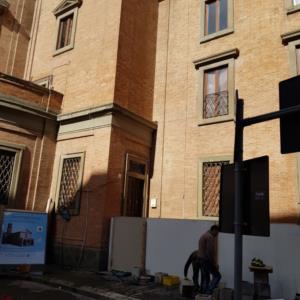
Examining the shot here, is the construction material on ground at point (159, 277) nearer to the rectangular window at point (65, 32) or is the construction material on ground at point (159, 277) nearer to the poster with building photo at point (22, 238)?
the poster with building photo at point (22, 238)

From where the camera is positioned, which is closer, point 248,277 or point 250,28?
point 248,277

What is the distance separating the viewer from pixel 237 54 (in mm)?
13172

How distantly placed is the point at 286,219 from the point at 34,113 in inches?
364

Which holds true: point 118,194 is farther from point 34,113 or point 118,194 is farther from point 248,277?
point 248,277

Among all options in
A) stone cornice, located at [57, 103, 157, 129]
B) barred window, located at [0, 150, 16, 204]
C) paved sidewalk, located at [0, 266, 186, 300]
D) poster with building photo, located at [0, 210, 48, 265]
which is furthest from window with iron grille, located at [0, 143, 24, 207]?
paved sidewalk, located at [0, 266, 186, 300]

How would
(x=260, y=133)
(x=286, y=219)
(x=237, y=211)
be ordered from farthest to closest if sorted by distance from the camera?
(x=260, y=133), (x=286, y=219), (x=237, y=211)

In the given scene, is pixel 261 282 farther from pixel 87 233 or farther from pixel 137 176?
pixel 137 176

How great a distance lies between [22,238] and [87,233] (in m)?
2.04

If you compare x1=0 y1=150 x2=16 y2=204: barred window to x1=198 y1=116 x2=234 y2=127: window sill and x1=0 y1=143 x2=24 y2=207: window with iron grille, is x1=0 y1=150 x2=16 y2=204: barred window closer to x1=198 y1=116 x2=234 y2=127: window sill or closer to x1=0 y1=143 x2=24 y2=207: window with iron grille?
x1=0 y1=143 x2=24 y2=207: window with iron grille

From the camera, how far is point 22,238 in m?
11.1

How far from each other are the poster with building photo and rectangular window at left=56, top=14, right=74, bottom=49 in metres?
7.97

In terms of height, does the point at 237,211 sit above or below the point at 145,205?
below

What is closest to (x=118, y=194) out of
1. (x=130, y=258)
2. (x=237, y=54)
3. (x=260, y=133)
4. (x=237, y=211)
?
(x=130, y=258)

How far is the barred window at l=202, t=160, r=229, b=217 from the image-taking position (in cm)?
1236
